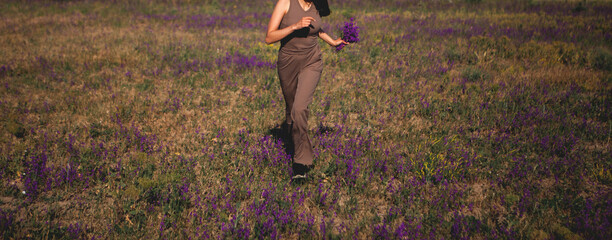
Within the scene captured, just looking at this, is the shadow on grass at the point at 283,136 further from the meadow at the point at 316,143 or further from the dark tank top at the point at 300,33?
the dark tank top at the point at 300,33

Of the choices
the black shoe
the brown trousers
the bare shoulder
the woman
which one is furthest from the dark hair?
the black shoe

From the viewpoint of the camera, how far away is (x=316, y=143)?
514 centimetres

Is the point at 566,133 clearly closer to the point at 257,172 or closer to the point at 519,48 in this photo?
the point at 257,172

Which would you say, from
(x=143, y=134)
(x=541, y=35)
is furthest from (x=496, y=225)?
(x=541, y=35)

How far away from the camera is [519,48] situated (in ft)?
34.1

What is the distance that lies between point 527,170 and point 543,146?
3.21 ft

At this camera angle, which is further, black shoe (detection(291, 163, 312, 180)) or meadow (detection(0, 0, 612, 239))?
black shoe (detection(291, 163, 312, 180))

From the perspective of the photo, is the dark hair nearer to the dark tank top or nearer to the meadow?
the dark tank top

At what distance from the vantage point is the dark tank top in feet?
12.4

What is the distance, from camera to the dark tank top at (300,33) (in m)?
3.77

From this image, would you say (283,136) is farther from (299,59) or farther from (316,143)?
(299,59)

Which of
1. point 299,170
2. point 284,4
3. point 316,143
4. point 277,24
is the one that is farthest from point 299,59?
point 316,143

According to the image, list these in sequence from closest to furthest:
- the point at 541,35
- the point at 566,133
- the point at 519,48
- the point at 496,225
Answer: the point at 496,225 < the point at 566,133 < the point at 519,48 < the point at 541,35

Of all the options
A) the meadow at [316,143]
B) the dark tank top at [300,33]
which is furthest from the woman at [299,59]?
the meadow at [316,143]
